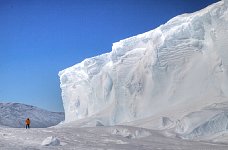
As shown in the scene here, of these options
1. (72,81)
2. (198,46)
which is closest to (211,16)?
(198,46)

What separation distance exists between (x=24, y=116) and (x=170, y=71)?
71756 millimetres

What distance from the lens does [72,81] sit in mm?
56969

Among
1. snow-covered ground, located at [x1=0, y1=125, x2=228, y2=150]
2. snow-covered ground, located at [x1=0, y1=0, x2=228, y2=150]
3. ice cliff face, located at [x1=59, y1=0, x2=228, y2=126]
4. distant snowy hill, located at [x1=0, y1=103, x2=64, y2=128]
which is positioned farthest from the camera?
distant snowy hill, located at [x1=0, y1=103, x2=64, y2=128]

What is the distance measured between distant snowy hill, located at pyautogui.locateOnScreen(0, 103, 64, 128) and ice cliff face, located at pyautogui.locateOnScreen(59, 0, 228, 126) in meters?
46.6

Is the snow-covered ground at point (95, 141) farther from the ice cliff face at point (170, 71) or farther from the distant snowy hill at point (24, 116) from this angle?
the distant snowy hill at point (24, 116)

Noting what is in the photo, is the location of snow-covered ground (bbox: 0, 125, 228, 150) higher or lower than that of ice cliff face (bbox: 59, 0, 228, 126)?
lower

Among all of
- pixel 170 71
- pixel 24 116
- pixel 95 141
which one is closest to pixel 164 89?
pixel 170 71

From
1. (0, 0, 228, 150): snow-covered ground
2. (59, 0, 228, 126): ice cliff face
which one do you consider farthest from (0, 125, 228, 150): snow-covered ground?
(59, 0, 228, 126): ice cliff face

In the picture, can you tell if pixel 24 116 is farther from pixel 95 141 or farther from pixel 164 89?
pixel 95 141

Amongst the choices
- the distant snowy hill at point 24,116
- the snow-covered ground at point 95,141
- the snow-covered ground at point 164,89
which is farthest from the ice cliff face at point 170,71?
the distant snowy hill at point 24,116

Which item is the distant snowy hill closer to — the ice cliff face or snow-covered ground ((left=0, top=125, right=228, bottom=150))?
the ice cliff face

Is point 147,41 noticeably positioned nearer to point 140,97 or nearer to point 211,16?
point 140,97

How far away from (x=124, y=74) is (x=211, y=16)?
44.9 feet

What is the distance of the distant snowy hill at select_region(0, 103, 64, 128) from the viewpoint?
89.8 metres
